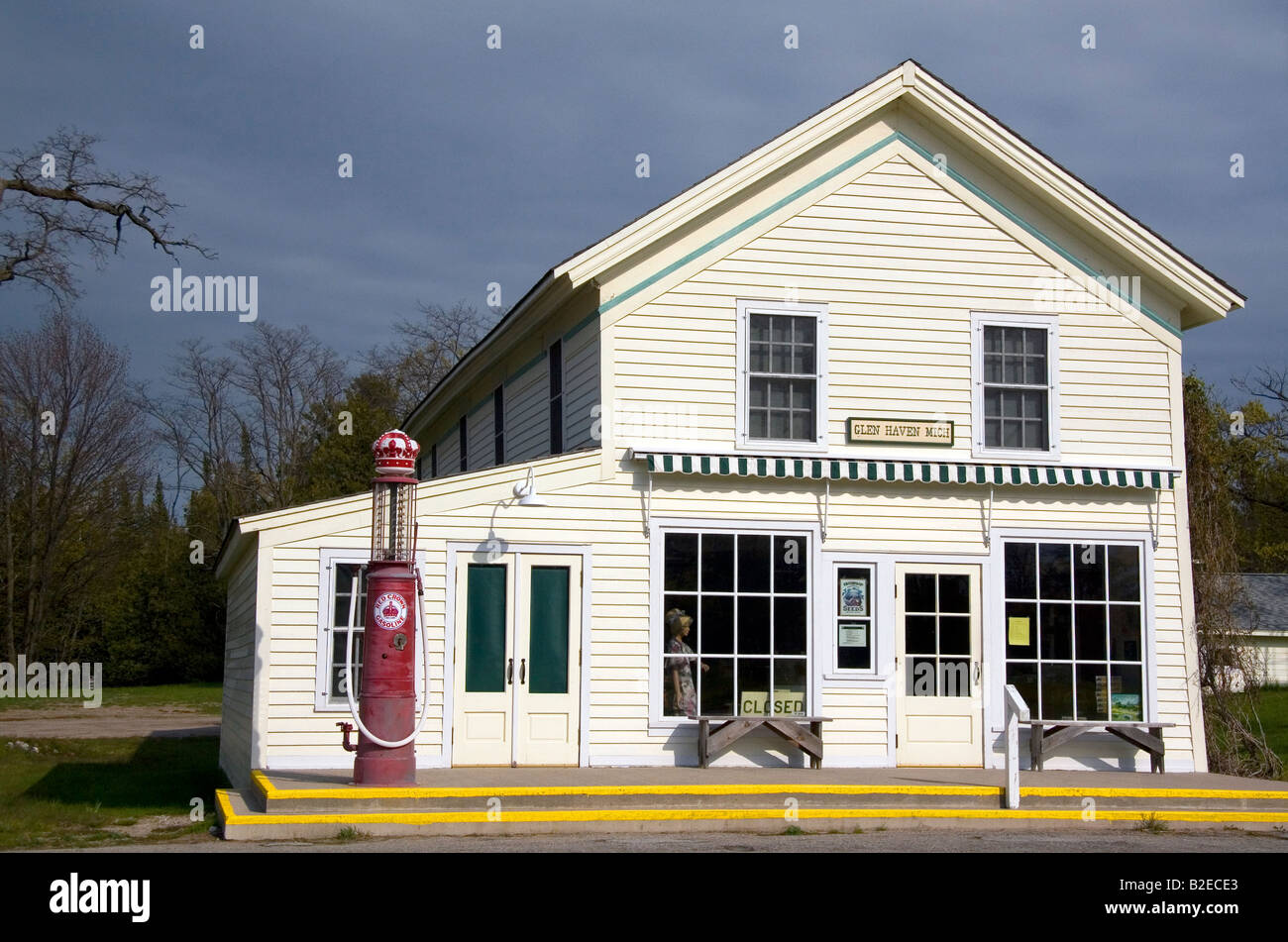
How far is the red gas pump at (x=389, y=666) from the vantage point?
11.8 metres

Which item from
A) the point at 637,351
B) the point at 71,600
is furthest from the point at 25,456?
the point at 637,351

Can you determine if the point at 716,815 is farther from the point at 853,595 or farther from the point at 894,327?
the point at 894,327

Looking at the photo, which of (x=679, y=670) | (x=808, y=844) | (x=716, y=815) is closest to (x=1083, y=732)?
(x=679, y=670)

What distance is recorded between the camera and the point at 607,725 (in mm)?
14367

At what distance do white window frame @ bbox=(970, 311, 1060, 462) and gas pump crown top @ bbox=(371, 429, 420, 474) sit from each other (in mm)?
6571

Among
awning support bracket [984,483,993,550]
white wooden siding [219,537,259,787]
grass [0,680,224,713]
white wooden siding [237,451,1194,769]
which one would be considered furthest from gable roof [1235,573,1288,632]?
white wooden siding [219,537,259,787]

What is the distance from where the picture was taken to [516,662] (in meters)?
14.3

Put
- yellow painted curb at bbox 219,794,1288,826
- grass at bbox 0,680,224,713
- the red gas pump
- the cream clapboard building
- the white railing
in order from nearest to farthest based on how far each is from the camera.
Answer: yellow painted curb at bbox 219,794,1288,826, the red gas pump, the white railing, the cream clapboard building, grass at bbox 0,680,224,713

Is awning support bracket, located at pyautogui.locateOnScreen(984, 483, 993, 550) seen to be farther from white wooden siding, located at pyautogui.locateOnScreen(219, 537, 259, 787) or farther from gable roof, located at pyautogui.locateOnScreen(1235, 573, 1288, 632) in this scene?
gable roof, located at pyautogui.locateOnScreen(1235, 573, 1288, 632)

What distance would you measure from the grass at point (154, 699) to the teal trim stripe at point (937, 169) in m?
18.8

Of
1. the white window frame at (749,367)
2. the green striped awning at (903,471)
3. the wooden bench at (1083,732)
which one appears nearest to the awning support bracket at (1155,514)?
the green striped awning at (903,471)

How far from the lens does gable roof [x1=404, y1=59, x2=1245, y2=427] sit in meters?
14.9
